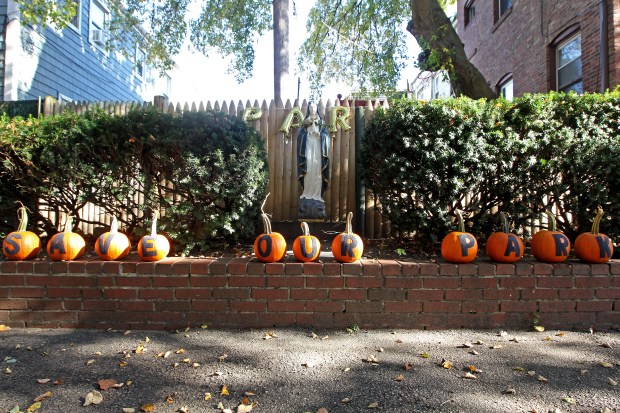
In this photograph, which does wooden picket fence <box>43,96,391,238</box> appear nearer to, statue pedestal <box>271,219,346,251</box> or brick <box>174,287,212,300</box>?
statue pedestal <box>271,219,346,251</box>

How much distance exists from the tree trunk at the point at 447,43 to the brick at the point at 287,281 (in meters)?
5.77

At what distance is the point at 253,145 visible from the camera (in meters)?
4.23

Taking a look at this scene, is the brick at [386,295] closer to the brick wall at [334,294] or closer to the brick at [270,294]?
the brick wall at [334,294]

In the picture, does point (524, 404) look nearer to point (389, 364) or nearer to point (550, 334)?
point (389, 364)

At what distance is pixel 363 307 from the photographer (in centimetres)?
352

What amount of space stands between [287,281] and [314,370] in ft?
2.99

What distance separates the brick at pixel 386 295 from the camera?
3.52m

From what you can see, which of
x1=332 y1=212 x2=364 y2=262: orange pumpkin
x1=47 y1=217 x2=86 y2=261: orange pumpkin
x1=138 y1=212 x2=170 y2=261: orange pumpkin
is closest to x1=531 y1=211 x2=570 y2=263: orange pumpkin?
x1=332 y1=212 x2=364 y2=262: orange pumpkin

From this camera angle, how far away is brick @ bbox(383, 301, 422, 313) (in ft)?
11.6

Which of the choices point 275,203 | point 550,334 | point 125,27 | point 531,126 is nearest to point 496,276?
point 550,334

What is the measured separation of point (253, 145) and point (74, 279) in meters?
2.04

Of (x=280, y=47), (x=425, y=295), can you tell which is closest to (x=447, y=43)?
(x=280, y=47)

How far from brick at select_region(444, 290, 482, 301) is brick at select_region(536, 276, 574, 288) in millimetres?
534

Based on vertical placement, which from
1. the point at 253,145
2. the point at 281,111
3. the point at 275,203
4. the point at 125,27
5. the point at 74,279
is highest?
the point at 125,27
